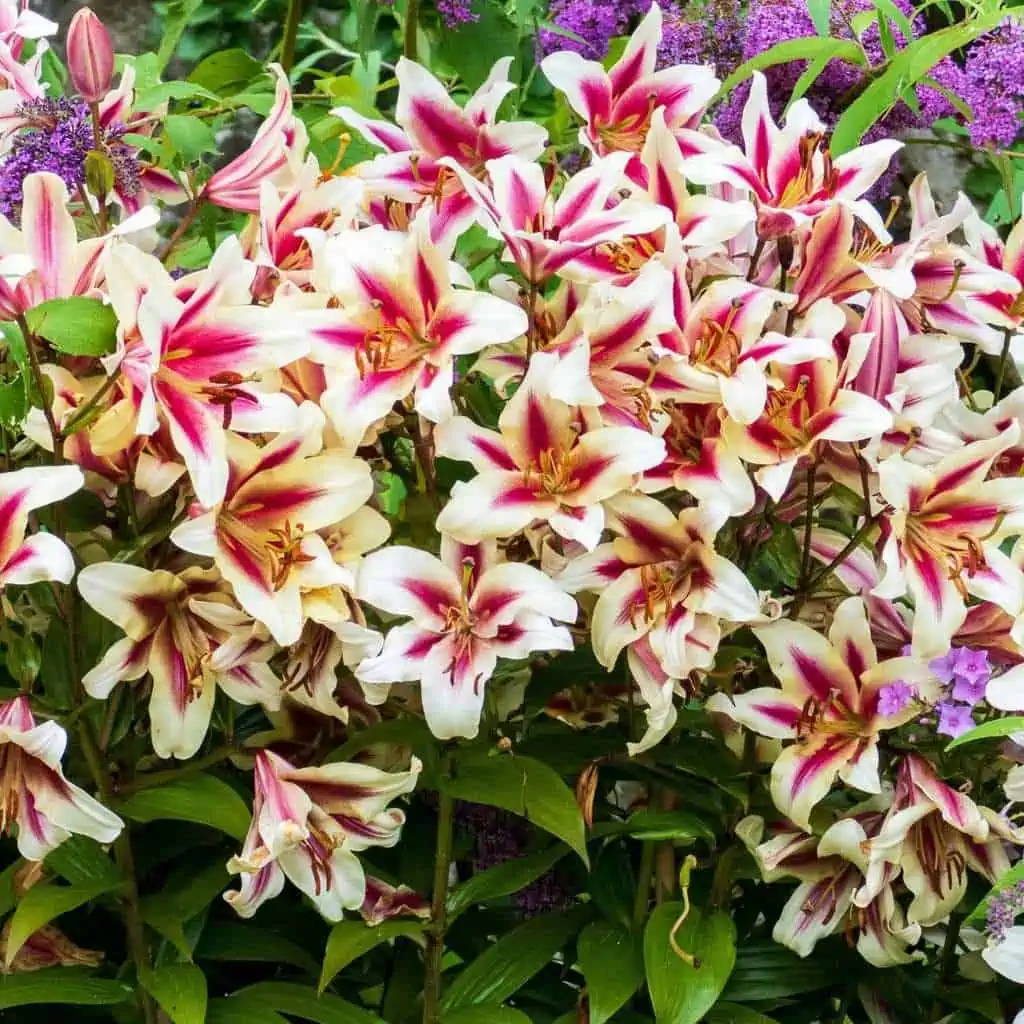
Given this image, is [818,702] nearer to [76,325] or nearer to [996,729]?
[996,729]

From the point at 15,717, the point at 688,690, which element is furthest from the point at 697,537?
the point at 15,717

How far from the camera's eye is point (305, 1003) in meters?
0.80

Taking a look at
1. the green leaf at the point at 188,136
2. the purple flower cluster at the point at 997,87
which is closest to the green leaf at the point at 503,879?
the green leaf at the point at 188,136

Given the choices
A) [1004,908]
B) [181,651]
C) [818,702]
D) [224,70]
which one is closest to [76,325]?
[181,651]

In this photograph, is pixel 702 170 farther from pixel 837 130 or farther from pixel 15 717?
Result: pixel 15 717

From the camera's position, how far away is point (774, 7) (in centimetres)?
111

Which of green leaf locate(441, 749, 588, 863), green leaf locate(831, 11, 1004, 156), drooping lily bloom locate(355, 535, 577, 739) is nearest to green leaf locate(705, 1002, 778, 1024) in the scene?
green leaf locate(441, 749, 588, 863)

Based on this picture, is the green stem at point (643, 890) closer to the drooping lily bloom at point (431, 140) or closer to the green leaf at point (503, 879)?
the green leaf at point (503, 879)

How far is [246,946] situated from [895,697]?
0.37 meters

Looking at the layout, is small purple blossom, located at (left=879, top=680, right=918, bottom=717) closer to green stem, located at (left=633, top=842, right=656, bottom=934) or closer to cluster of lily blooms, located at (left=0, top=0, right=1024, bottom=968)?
cluster of lily blooms, located at (left=0, top=0, right=1024, bottom=968)

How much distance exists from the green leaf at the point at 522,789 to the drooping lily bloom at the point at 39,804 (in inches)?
6.8

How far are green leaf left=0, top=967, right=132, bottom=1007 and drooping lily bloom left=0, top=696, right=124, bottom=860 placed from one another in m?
0.10

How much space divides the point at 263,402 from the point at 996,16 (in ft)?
1.59

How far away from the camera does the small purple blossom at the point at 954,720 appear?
2.40 feet
